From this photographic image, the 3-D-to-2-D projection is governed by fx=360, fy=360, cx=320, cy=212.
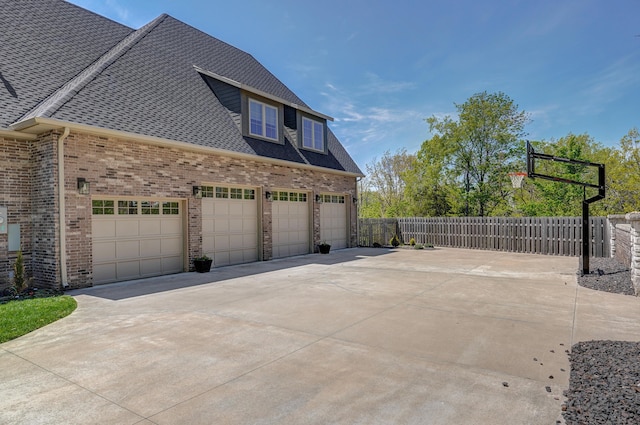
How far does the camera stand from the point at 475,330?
197 inches

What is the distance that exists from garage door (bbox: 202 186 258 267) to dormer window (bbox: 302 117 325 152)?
4.13 m

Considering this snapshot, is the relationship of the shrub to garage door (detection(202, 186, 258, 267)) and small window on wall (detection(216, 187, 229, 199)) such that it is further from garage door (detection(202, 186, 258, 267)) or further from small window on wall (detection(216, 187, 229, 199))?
small window on wall (detection(216, 187, 229, 199))

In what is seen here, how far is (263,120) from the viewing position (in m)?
13.7

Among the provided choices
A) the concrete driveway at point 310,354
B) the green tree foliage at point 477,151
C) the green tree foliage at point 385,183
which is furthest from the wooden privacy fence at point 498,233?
the green tree foliage at point 385,183

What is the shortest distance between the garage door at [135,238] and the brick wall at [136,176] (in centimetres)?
30

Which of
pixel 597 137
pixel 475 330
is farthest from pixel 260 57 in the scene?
pixel 597 137

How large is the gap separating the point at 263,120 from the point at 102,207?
6.66 m

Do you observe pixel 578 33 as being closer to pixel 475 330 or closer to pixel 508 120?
pixel 508 120

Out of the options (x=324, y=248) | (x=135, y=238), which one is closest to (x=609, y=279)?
(x=324, y=248)

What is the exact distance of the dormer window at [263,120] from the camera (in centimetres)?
1325

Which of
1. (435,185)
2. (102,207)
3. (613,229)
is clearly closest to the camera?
(102,207)

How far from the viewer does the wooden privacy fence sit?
13939 millimetres

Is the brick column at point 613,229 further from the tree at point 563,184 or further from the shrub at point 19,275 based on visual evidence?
the shrub at point 19,275

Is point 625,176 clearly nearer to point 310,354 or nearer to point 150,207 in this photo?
point 310,354
